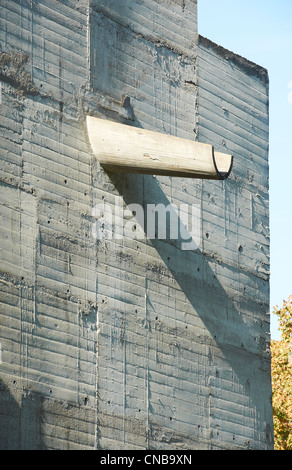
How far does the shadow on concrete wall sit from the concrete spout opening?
2631 mm

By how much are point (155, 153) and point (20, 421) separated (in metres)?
3.07

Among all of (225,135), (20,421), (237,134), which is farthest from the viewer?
(237,134)

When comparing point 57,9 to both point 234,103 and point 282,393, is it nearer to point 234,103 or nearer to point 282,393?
point 234,103

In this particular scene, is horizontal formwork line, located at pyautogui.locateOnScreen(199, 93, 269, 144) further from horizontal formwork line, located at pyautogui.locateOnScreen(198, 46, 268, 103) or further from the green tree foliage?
the green tree foliage

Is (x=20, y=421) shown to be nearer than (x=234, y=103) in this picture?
Yes

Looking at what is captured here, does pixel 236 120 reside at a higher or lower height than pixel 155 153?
higher

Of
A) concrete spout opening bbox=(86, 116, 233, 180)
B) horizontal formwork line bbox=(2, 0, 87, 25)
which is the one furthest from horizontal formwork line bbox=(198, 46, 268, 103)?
concrete spout opening bbox=(86, 116, 233, 180)

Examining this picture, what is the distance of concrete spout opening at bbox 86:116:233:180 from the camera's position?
31.7 feet

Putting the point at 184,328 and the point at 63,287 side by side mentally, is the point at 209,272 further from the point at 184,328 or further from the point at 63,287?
the point at 63,287

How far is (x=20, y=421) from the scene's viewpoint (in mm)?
8602

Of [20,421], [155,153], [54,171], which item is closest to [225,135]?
[155,153]

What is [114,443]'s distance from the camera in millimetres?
9500

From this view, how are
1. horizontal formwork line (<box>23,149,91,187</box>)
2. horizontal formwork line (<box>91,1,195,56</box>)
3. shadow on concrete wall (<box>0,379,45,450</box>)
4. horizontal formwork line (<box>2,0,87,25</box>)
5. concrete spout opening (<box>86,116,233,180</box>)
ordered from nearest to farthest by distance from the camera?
shadow on concrete wall (<box>0,379,45,450</box>) < horizontal formwork line (<box>23,149,91,187</box>) < horizontal formwork line (<box>2,0,87,25</box>) < concrete spout opening (<box>86,116,233,180</box>) < horizontal formwork line (<box>91,1,195,56</box>)

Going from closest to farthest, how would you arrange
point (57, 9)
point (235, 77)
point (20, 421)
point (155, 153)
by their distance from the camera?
point (20, 421), point (155, 153), point (57, 9), point (235, 77)
